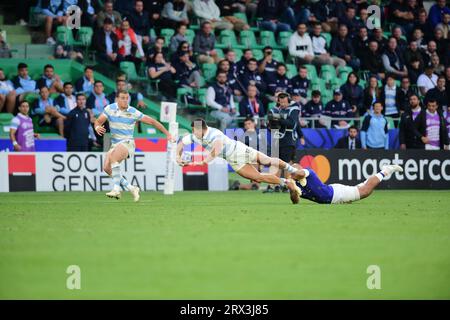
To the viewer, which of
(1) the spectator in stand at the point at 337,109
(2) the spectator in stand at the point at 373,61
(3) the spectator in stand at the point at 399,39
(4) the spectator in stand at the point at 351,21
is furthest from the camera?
(4) the spectator in stand at the point at 351,21

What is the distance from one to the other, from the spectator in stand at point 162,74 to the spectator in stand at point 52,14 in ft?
9.32

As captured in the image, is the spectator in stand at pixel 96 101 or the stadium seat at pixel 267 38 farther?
the stadium seat at pixel 267 38

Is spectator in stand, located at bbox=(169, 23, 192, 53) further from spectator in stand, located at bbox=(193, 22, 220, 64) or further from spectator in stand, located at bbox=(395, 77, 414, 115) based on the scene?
spectator in stand, located at bbox=(395, 77, 414, 115)

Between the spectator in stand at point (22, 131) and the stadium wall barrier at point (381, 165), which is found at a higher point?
the spectator in stand at point (22, 131)

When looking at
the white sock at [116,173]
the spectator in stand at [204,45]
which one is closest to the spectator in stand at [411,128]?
the spectator in stand at [204,45]

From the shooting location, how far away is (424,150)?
25641mm

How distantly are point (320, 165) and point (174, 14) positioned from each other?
7.20 meters

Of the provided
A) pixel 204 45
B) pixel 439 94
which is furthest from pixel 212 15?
pixel 439 94

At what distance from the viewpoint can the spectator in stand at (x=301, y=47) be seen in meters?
29.8

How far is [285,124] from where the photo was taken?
70.0ft

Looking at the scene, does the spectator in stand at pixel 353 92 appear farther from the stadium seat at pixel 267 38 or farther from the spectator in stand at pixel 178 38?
the spectator in stand at pixel 178 38

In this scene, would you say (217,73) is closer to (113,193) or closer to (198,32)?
(198,32)

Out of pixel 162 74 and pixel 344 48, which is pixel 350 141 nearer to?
pixel 162 74
